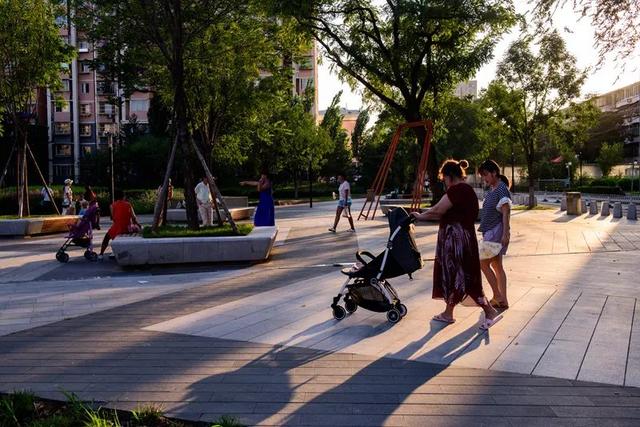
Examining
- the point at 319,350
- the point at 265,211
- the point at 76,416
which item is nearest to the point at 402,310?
the point at 319,350

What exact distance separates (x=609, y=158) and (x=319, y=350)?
68007mm

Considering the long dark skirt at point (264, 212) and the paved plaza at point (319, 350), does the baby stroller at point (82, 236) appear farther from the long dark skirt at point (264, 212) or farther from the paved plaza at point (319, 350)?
the long dark skirt at point (264, 212)

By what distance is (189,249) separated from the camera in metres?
11.7

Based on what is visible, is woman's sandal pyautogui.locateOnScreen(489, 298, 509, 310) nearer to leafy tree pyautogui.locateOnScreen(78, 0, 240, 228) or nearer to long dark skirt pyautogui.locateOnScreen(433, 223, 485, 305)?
long dark skirt pyautogui.locateOnScreen(433, 223, 485, 305)

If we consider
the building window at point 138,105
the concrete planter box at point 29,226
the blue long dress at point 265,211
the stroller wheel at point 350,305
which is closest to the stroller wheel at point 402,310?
the stroller wheel at point 350,305

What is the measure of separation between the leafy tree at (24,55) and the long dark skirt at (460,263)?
17.0 metres

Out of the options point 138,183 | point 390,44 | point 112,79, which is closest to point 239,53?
point 390,44

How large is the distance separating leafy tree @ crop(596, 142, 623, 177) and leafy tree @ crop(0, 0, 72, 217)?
59541 millimetres

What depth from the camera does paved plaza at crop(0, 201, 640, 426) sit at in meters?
4.19

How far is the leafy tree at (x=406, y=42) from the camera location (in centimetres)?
2050

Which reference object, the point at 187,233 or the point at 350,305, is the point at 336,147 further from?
the point at 350,305

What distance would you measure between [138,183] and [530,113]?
2860 centimetres

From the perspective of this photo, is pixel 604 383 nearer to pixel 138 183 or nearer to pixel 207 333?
pixel 207 333

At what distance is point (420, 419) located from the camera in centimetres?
395
